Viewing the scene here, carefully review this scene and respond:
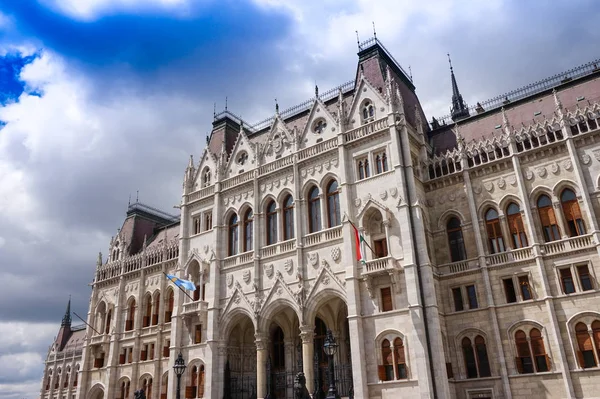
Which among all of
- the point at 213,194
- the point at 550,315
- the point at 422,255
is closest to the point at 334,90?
the point at 213,194

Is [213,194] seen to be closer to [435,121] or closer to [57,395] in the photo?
[435,121]

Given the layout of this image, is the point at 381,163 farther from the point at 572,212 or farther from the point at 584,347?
the point at 584,347

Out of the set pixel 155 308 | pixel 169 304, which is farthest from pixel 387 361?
pixel 155 308

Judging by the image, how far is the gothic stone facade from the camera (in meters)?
26.2

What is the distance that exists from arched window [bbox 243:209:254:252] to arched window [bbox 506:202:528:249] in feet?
55.6

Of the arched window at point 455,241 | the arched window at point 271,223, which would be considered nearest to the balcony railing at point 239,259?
the arched window at point 271,223

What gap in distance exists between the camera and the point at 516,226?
28641 millimetres

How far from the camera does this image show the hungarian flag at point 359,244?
94.1 ft

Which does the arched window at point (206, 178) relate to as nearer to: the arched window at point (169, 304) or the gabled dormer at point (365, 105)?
the arched window at point (169, 304)

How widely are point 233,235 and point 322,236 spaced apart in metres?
8.35

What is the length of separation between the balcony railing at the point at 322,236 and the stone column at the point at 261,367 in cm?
666

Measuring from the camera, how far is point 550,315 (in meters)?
25.5

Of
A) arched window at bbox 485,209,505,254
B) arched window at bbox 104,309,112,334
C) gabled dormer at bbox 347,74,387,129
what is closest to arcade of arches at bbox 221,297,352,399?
arched window at bbox 485,209,505,254

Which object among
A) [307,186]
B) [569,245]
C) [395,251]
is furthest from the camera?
[307,186]
